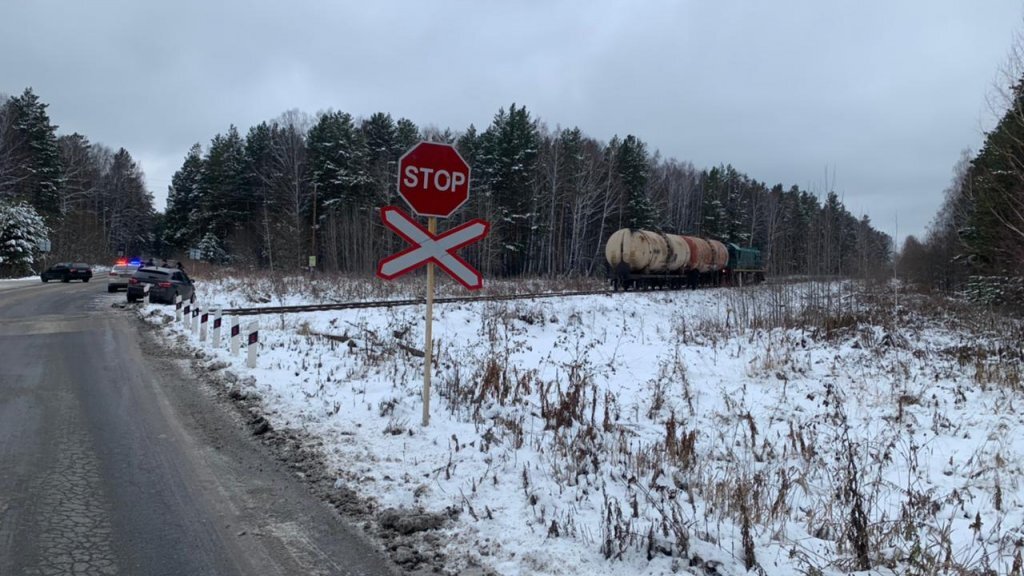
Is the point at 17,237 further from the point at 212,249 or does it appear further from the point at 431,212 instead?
the point at 431,212

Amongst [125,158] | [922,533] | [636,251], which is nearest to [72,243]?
[125,158]

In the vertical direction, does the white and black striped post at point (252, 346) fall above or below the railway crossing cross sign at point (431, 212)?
below

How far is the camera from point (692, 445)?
5.79m

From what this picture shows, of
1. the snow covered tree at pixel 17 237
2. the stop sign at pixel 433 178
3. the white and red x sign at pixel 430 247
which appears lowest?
the white and red x sign at pixel 430 247

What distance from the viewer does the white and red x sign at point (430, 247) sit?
5887 millimetres

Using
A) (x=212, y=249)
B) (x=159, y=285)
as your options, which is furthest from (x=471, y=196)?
(x=212, y=249)

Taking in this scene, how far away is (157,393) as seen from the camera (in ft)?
26.9

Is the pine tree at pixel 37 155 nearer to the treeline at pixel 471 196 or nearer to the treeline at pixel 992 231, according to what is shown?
the treeline at pixel 471 196

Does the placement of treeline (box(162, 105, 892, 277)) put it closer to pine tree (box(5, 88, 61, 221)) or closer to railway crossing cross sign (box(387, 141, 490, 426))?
pine tree (box(5, 88, 61, 221))

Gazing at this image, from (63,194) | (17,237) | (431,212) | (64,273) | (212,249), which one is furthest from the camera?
(212,249)

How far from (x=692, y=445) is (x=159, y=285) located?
22418 millimetres

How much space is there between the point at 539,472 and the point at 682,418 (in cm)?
313

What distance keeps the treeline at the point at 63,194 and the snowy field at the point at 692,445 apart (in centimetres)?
4573

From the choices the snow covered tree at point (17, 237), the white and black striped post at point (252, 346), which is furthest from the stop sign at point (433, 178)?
the snow covered tree at point (17, 237)
